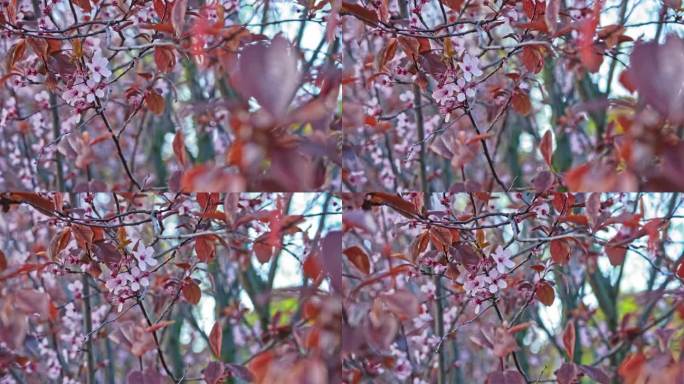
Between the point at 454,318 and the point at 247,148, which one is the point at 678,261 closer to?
the point at 454,318

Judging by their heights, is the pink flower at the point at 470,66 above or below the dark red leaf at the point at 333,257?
above

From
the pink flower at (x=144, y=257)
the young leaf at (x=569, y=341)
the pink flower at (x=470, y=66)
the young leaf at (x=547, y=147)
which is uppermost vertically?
the pink flower at (x=470, y=66)

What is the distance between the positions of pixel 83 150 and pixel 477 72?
0.81 meters

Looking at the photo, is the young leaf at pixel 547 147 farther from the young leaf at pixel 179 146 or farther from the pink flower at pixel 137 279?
the pink flower at pixel 137 279

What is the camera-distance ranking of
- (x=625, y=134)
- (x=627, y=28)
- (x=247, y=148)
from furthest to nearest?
1. (x=627, y=28)
2. (x=625, y=134)
3. (x=247, y=148)

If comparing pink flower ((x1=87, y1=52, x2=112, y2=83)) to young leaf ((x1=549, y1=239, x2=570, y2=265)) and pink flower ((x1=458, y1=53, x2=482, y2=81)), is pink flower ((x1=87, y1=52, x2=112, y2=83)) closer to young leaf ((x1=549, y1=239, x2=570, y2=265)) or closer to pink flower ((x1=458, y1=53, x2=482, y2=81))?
pink flower ((x1=458, y1=53, x2=482, y2=81))

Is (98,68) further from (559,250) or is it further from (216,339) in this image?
(559,250)

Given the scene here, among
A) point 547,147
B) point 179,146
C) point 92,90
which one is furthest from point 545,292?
point 92,90

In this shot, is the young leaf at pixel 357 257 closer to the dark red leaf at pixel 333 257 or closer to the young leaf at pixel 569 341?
the dark red leaf at pixel 333 257

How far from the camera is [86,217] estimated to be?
1565mm

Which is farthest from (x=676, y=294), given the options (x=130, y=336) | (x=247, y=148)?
(x=130, y=336)

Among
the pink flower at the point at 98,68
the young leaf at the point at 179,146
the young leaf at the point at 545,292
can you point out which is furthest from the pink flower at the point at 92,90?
the young leaf at the point at 545,292

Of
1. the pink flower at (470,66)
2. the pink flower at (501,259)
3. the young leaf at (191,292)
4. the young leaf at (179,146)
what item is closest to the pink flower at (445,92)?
the pink flower at (470,66)

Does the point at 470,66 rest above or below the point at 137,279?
above
